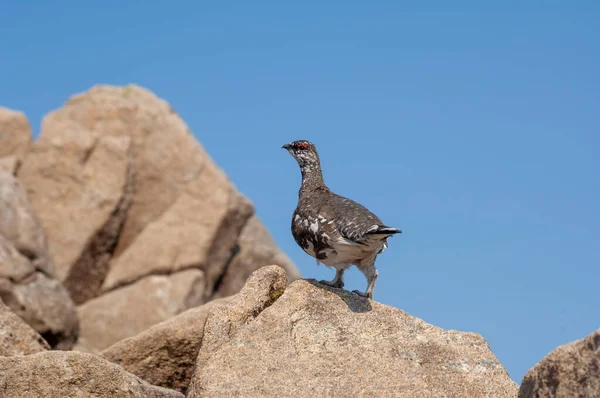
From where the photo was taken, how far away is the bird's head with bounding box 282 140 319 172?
15.0 m

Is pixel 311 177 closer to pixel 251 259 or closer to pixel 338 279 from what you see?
pixel 338 279

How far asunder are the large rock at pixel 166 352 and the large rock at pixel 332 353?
2.44m

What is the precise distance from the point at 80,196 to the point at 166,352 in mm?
19528

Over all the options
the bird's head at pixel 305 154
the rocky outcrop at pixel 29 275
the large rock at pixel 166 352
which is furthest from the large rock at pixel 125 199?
the bird's head at pixel 305 154

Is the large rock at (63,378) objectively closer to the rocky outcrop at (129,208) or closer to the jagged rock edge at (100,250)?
the rocky outcrop at (129,208)

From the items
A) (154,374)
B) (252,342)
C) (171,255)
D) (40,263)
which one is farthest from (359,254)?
(171,255)

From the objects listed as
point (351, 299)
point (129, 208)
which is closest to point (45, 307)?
point (129, 208)

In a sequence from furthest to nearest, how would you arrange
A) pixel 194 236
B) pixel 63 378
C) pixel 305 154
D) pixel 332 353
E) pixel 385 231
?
pixel 194 236 < pixel 305 154 < pixel 385 231 < pixel 332 353 < pixel 63 378

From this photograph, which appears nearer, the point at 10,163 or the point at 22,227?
the point at 22,227

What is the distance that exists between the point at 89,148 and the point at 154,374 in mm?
20309

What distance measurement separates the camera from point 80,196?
33.0 meters

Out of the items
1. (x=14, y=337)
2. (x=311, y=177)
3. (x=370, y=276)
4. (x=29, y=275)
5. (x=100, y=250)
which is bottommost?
(x=14, y=337)

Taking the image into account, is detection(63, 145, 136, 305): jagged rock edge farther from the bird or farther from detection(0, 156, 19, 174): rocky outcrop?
the bird

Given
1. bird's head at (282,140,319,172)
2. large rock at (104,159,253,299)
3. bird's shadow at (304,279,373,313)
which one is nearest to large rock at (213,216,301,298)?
large rock at (104,159,253,299)
